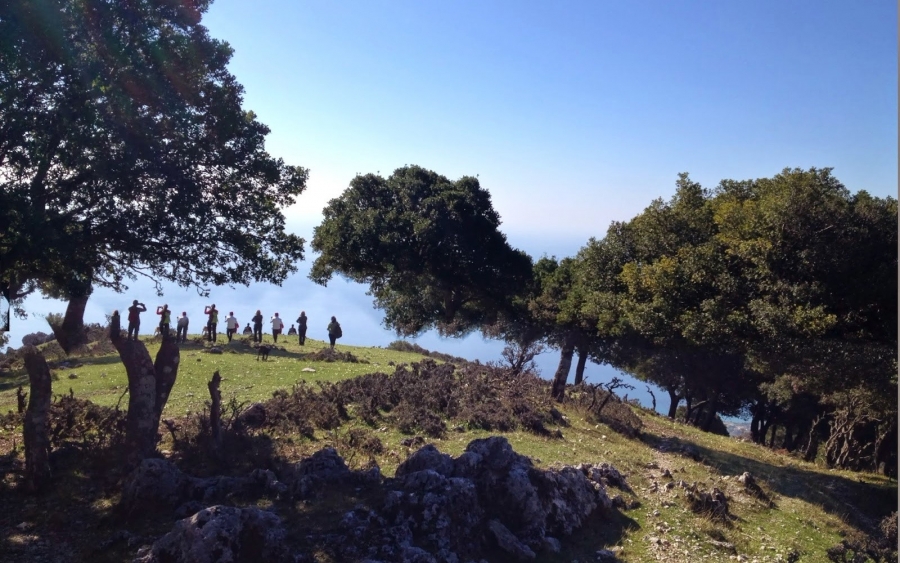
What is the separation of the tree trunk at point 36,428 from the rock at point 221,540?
15.0 feet

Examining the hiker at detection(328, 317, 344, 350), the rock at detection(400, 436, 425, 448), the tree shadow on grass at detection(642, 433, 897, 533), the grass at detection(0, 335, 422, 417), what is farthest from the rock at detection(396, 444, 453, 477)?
the hiker at detection(328, 317, 344, 350)

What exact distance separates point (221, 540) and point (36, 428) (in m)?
5.79

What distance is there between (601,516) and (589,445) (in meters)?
6.18

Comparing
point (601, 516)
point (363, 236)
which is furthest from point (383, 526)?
point (363, 236)

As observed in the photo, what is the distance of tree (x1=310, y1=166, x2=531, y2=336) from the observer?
30.0m

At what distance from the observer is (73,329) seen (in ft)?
114

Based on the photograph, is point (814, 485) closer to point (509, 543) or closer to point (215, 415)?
point (509, 543)

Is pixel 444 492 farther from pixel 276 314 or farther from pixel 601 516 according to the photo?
pixel 276 314

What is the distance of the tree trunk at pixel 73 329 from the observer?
34.0 m

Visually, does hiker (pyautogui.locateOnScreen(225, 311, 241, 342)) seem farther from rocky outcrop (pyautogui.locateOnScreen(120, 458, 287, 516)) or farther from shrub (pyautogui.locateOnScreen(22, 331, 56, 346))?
rocky outcrop (pyautogui.locateOnScreen(120, 458, 287, 516))

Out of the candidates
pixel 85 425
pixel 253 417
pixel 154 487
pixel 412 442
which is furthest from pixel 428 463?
pixel 85 425

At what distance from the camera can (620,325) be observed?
22.6m

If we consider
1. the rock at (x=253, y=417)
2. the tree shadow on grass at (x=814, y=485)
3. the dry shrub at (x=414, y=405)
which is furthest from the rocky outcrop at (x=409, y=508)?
the tree shadow on grass at (x=814, y=485)

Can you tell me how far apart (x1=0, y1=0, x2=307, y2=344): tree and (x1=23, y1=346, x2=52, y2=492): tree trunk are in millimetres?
2163
